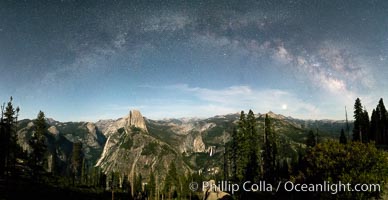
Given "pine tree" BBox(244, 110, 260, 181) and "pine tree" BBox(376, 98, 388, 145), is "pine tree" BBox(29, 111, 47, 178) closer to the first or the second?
"pine tree" BBox(244, 110, 260, 181)

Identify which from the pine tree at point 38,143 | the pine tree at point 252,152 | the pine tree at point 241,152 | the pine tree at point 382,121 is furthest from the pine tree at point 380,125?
the pine tree at point 38,143

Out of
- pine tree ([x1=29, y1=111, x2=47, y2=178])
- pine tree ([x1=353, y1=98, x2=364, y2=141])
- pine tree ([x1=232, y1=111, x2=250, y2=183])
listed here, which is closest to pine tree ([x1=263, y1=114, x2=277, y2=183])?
pine tree ([x1=232, y1=111, x2=250, y2=183])

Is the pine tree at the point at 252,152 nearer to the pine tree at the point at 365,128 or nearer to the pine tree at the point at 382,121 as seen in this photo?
the pine tree at the point at 382,121

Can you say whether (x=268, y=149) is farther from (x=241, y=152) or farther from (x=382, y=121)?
(x=382, y=121)

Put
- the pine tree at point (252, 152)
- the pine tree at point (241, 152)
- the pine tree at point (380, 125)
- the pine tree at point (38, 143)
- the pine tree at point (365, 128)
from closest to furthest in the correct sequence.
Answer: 1. the pine tree at point (252, 152)
2. the pine tree at point (241, 152)
3. the pine tree at point (38, 143)
4. the pine tree at point (380, 125)
5. the pine tree at point (365, 128)

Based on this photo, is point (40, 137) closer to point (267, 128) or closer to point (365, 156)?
point (267, 128)

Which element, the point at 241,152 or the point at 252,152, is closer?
the point at 252,152

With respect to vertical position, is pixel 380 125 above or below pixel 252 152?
above

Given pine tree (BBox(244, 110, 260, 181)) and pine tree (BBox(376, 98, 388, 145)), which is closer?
pine tree (BBox(244, 110, 260, 181))

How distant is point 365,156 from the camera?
29.6 metres

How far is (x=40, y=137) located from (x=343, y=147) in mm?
88887

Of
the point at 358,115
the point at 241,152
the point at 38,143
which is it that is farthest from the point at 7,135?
the point at 358,115

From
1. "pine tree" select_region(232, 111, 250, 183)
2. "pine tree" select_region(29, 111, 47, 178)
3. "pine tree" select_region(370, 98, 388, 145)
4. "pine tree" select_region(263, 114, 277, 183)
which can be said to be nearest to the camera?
"pine tree" select_region(232, 111, 250, 183)

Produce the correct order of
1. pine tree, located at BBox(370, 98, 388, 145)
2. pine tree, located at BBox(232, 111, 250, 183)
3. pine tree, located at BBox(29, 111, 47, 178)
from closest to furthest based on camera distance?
pine tree, located at BBox(232, 111, 250, 183) < pine tree, located at BBox(29, 111, 47, 178) < pine tree, located at BBox(370, 98, 388, 145)
